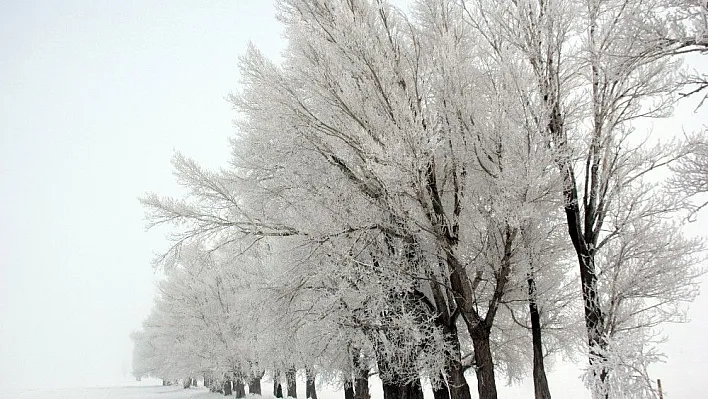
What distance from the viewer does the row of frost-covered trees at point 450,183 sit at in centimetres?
799

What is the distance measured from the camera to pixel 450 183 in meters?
9.80

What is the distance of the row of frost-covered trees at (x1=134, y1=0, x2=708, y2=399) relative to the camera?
799 cm

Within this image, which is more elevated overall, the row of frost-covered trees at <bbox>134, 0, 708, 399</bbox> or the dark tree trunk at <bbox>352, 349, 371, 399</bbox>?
the row of frost-covered trees at <bbox>134, 0, 708, 399</bbox>

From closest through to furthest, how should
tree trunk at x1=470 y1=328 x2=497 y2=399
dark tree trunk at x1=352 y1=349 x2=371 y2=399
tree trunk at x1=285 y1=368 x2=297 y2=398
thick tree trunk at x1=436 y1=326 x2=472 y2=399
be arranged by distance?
tree trunk at x1=470 y1=328 x2=497 y2=399 → thick tree trunk at x1=436 y1=326 x2=472 y2=399 → dark tree trunk at x1=352 y1=349 x2=371 y2=399 → tree trunk at x1=285 y1=368 x2=297 y2=398

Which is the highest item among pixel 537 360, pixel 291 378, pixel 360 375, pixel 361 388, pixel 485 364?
pixel 485 364

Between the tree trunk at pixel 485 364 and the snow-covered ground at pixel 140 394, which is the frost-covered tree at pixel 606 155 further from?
the snow-covered ground at pixel 140 394

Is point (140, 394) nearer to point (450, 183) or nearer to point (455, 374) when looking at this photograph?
point (455, 374)

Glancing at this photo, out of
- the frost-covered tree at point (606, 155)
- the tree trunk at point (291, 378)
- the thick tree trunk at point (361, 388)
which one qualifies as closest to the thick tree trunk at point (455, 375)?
the frost-covered tree at point (606, 155)

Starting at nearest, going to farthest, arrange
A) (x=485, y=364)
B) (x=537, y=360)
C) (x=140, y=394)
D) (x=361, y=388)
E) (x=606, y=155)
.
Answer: (x=485, y=364)
(x=606, y=155)
(x=537, y=360)
(x=361, y=388)
(x=140, y=394)

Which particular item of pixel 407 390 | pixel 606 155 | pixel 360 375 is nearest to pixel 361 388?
pixel 360 375

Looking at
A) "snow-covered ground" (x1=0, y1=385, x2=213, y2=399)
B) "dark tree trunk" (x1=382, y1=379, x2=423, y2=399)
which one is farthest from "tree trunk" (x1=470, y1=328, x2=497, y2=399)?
"snow-covered ground" (x1=0, y1=385, x2=213, y2=399)

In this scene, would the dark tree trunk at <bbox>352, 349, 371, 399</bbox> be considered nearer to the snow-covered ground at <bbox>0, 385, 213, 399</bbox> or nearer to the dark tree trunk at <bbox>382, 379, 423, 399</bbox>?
the dark tree trunk at <bbox>382, 379, 423, 399</bbox>

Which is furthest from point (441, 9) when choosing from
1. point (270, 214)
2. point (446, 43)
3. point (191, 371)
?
point (191, 371)

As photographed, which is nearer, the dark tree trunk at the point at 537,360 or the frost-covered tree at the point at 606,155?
the frost-covered tree at the point at 606,155
